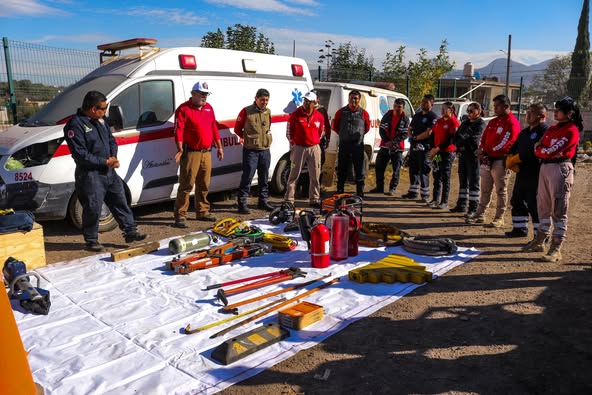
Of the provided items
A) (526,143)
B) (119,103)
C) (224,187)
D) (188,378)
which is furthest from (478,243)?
(119,103)

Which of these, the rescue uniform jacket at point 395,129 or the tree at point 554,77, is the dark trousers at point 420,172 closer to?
the rescue uniform jacket at point 395,129

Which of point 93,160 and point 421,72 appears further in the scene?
point 421,72

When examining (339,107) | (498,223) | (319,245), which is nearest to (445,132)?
(498,223)

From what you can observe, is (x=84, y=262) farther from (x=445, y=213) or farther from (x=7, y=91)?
(x=445, y=213)

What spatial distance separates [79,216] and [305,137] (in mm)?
3766

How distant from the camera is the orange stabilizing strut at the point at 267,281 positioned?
14.8 ft

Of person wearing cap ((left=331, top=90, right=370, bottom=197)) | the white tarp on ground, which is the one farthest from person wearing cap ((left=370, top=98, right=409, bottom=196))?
the white tarp on ground

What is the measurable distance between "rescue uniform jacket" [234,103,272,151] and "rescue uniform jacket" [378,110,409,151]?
2.98 m

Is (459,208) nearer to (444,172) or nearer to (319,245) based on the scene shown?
(444,172)

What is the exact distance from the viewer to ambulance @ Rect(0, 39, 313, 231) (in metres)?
6.04

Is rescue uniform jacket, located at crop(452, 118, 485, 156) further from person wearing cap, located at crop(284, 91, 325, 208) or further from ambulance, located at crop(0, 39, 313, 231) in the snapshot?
ambulance, located at crop(0, 39, 313, 231)

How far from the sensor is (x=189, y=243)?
19.5 ft

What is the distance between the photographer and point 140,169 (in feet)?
22.6

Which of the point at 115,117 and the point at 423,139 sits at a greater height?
the point at 115,117
